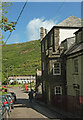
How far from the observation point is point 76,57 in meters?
18.7

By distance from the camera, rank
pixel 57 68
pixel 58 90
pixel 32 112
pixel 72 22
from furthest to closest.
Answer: pixel 72 22, pixel 57 68, pixel 58 90, pixel 32 112

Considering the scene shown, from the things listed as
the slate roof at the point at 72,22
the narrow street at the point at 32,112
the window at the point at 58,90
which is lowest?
the narrow street at the point at 32,112

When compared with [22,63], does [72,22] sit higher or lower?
lower

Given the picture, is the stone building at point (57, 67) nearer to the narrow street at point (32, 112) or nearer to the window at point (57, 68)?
the window at point (57, 68)

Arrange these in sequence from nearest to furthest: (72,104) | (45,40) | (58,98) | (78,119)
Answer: (78,119) → (72,104) → (58,98) → (45,40)

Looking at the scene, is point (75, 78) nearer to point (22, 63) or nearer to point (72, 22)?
point (72, 22)

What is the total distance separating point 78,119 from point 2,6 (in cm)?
1076

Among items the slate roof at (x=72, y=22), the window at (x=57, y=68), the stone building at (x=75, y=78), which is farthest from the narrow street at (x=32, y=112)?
the slate roof at (x=72, y=22)

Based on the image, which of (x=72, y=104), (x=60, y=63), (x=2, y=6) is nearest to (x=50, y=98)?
(x=60, y=63)

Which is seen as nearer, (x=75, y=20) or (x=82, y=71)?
(x=82, y=71)

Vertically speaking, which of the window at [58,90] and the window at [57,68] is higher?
the window at [57,68]

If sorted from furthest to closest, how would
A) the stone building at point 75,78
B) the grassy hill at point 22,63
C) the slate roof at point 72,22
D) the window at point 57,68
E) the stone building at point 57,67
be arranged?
1. the grassy hill at point 22,63
2. the slate roof at point 72,22
3. the window at point 57,68
4. the stone building at point 57,67
5. the stone building at point 75,78

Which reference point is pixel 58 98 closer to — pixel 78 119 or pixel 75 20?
pixel 78 119

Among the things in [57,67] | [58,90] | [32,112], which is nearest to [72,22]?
[57,67]
